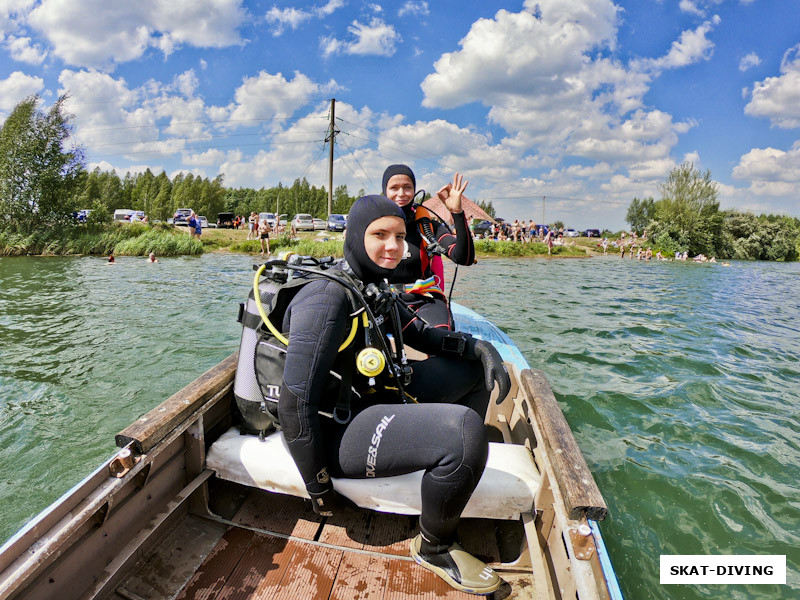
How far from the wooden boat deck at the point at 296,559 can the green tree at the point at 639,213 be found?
89506mm

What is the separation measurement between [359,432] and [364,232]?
90 cm

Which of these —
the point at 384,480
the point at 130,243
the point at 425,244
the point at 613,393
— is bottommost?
the point at 613,393

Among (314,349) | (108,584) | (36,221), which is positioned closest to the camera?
(314,349)

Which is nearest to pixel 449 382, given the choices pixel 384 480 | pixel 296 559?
pixel 384 480

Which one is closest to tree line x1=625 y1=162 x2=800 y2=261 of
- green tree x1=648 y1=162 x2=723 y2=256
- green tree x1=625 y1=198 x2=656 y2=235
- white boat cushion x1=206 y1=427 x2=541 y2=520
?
green tree x1=648 y1=162 x2=723 y2=256

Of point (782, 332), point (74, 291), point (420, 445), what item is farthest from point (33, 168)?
point (782, 332)

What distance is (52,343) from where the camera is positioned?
8125mm

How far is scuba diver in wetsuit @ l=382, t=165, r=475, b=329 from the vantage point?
3594 mm

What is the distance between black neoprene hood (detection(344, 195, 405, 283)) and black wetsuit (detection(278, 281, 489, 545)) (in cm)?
28

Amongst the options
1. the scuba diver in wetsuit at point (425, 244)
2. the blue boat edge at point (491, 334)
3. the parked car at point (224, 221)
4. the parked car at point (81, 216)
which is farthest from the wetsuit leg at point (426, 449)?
the parked car at point (224, 221)

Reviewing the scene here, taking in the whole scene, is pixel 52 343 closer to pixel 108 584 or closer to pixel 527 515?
pixel 108 584

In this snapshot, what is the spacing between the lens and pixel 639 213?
276 feet

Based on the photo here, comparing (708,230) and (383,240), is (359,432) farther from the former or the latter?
(708,230)

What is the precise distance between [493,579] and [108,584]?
5.39 ft
